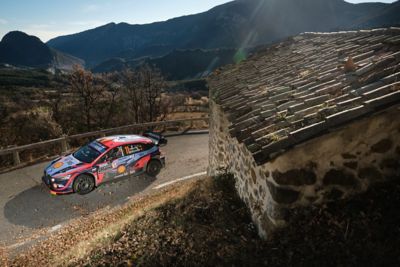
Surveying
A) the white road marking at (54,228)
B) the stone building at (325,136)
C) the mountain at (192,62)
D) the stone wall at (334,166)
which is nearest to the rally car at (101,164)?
the white road marking at (54,228)

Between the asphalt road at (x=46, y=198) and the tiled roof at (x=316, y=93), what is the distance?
564cm

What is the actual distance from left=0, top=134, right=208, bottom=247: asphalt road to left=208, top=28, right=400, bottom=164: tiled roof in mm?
5638

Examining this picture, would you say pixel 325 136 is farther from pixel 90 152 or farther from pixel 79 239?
pixel 90 152

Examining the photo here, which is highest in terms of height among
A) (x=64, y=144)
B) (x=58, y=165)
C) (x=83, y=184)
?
(x=58, y=165)

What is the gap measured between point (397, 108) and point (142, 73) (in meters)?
24.3

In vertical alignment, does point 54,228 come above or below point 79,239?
below

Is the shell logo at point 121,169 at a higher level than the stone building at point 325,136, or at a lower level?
lower

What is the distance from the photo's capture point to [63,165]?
33.0 feet

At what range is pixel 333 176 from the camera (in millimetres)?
4266

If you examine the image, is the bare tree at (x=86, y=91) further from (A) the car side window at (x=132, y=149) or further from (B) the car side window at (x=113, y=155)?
(B) the car side window at (x=113, y=155)

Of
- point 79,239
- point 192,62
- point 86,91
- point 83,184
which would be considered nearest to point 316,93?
point 79,239

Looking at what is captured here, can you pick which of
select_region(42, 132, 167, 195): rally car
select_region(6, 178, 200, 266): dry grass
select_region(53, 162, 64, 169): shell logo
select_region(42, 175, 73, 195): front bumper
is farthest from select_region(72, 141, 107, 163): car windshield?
select_region(6, 178, 200, 266): dry grass

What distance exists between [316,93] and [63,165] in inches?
341

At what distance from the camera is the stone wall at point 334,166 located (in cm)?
409
